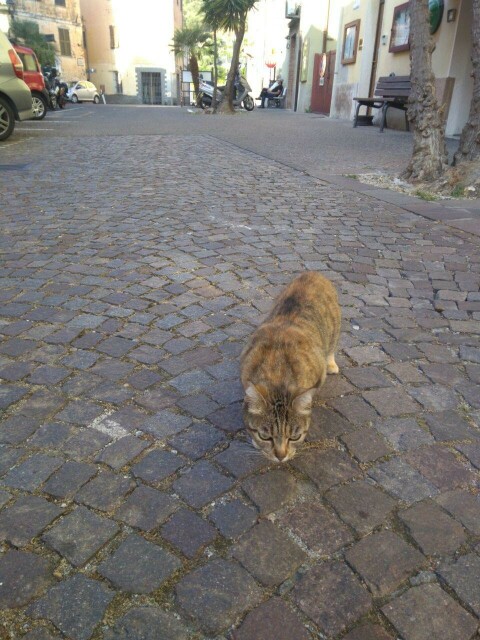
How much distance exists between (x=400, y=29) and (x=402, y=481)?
57.0 feet

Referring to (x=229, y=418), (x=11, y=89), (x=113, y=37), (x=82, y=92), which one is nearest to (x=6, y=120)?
(x=11, y=89)

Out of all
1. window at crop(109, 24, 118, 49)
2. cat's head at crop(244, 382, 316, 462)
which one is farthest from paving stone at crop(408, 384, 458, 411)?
window at crop(109, 24, 118, 49)

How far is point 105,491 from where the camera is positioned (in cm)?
211

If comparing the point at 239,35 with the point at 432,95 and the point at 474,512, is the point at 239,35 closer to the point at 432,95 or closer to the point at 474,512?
the point at 432,95

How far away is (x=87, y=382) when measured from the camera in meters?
2.87

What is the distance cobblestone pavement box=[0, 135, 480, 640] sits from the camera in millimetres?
1665

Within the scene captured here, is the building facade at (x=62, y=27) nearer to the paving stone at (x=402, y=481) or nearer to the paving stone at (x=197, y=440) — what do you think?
the paving stone at (x=197, y=440)

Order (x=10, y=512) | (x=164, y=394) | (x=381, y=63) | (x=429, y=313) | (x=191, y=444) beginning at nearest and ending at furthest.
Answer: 1. (x=10, y=512)
2. (x=191, y=444)
3. (x=164, y=394)
4. (x=429, y=313)
5. (x=381, y=63)


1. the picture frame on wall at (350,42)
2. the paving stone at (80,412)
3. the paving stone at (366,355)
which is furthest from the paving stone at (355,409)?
the picture frame on wall at (350,42)

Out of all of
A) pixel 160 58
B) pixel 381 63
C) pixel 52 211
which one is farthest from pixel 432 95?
pixel 160 58

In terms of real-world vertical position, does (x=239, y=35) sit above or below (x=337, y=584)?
above

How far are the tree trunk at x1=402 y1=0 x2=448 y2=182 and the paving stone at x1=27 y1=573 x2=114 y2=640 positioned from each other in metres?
7.62

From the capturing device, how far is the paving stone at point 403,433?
7.95ft

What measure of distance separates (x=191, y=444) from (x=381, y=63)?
1859 centimetres
